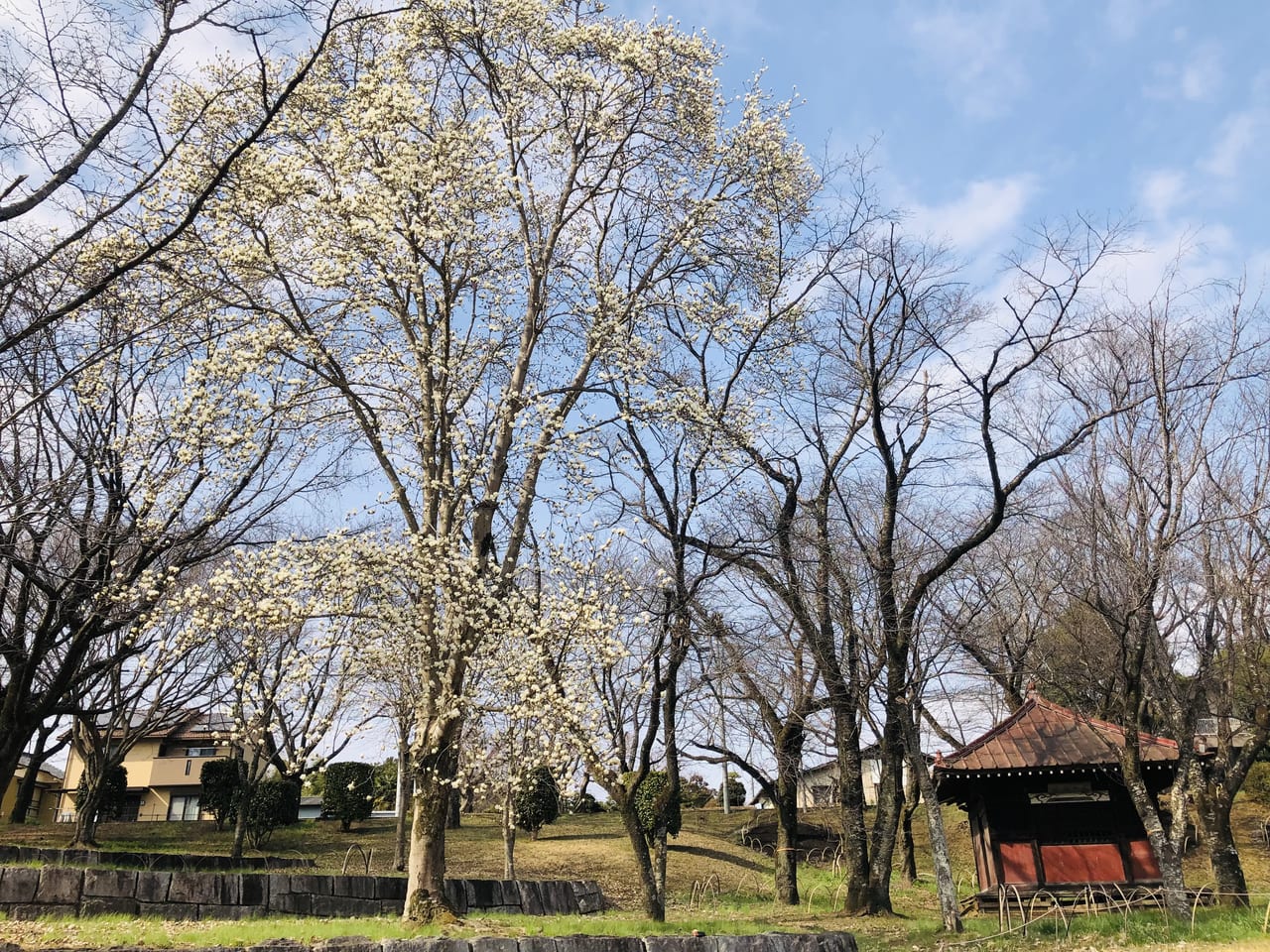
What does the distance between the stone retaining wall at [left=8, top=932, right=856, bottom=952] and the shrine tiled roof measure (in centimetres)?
1086

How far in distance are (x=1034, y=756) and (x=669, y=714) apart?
8.30 meters

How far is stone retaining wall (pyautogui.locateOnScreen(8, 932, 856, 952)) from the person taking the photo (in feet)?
22.3

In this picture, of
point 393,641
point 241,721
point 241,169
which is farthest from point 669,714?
point 241,169

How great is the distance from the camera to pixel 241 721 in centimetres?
1138

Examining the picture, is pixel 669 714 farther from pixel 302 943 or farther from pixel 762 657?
pixel 302 943

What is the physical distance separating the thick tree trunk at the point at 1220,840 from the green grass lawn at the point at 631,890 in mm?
591

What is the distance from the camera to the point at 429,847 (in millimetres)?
11195

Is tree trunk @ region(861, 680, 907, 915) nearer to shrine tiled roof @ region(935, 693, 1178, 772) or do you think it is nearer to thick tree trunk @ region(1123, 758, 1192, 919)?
shrine tiled roof @ region(935, 693, 1178, 772)

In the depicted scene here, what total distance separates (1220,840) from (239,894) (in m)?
14.7

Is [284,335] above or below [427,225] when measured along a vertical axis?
below

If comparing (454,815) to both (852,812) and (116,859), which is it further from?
(852,812)

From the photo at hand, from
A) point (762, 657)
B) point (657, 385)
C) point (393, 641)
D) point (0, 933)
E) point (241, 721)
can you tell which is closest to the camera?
point (0, 933)

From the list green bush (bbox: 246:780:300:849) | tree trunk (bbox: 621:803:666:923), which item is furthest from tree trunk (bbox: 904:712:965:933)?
green bush (bbox: 246:780:300:849)

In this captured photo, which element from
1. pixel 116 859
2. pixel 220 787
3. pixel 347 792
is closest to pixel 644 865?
pixel 116 859
